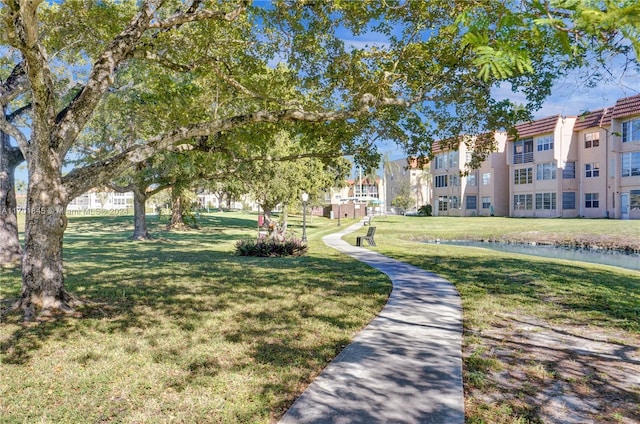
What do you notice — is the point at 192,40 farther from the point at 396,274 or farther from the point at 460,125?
the point at 396,274

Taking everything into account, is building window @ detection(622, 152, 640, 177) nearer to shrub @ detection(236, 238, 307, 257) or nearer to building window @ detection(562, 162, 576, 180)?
building window @ detection(562, 162, 576, 180)

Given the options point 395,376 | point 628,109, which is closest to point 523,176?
point 628,109

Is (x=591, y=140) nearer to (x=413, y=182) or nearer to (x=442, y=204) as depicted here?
(x=442, y=204)

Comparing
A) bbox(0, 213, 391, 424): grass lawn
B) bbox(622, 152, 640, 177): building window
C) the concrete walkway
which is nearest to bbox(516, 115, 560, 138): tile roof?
bbox(622, 152, 640, 177): building window

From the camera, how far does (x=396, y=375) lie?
192 inches

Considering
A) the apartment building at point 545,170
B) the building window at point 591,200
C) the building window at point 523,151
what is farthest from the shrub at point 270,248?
the building window at point 523,151

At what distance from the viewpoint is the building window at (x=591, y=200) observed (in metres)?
41.4

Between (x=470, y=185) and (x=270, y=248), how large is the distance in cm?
4438

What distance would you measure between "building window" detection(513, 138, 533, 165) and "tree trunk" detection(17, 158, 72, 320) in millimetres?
48620

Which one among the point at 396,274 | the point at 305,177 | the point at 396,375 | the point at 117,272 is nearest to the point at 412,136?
the point at 396,274

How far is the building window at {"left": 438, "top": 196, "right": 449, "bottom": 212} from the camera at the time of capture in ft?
196

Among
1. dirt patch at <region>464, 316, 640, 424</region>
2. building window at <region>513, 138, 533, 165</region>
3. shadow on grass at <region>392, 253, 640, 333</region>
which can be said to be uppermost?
building window at <region>513, 138, 533, 165</region>

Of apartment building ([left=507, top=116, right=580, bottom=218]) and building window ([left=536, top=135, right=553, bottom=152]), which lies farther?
building window ([left=536, top=135, right=553, bottom=152])

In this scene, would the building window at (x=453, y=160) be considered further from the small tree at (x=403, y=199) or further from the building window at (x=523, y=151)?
the small tree at (x=403, y=199)
